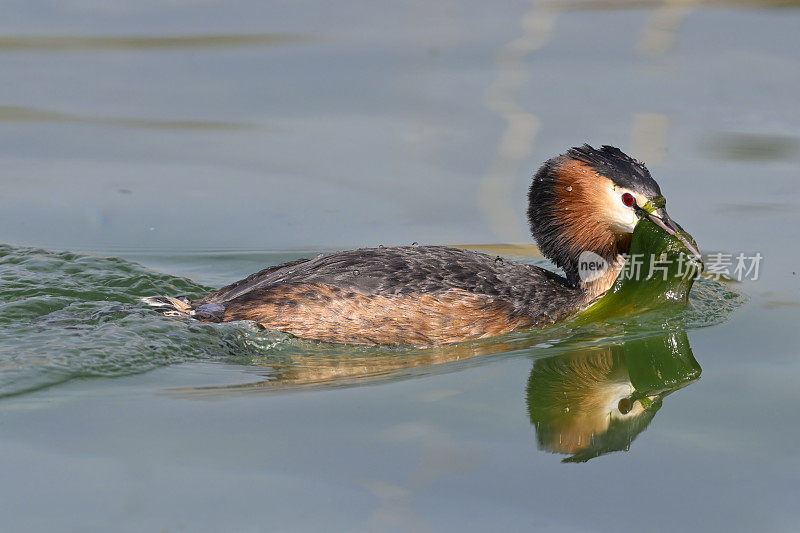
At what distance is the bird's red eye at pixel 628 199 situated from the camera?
7938 millimetres

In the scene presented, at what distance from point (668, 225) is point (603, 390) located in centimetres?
141

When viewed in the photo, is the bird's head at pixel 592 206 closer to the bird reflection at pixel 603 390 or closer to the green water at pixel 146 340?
the green water at pixel 146 340

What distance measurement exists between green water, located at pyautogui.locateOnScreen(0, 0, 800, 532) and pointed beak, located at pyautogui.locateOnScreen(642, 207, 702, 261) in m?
0.58

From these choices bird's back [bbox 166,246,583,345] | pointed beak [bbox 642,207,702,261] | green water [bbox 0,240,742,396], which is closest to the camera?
green water [bbox 0,240,742,396]

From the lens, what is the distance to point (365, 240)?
31.9 feet

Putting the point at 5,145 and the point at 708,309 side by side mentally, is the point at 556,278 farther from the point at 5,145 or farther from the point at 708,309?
the point at 5,145

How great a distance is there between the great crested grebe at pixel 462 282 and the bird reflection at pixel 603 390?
0.58m

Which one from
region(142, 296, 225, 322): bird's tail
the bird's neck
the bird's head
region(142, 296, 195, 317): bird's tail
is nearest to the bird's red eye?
the bird's head

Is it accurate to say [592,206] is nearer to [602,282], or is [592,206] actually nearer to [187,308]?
[602,282]

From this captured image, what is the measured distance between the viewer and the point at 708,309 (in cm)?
843

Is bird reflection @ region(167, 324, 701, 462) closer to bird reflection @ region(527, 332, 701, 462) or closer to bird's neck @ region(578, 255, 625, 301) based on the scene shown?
bird reflection @ region(527, 332, 701, 462)

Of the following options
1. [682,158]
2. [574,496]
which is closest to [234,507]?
[574,496]

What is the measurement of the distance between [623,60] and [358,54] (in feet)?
8.99

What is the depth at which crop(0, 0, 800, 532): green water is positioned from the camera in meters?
5.57
